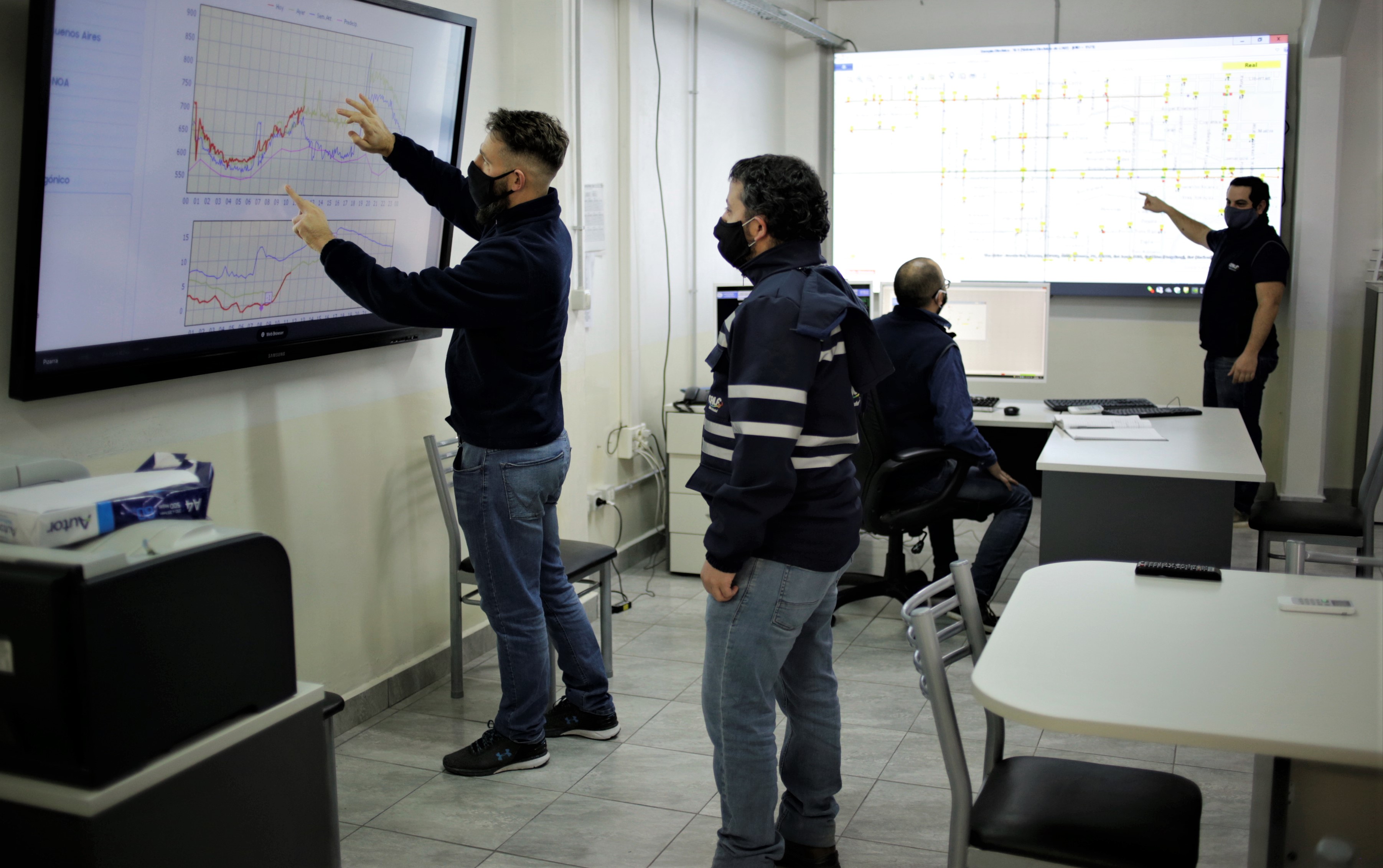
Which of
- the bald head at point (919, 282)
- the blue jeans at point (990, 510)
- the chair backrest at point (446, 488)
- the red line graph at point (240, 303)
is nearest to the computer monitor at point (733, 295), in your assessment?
the bald head at point (919, 282)

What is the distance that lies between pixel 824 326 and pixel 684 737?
4.88 ft

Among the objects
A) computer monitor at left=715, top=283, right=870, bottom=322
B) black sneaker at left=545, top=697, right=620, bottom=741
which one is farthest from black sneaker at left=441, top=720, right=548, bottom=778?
computer monitor at left=715, top=283, right=870, bottom=322

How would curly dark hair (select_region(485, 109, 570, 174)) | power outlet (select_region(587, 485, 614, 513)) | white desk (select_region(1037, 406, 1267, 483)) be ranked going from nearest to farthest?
A: curly dark hair (select_region(485, 109, 570, 174))
white desk (select_region(1037, 406, 1267, 483))
power outlet (select_region(587, 485, 614, 513))

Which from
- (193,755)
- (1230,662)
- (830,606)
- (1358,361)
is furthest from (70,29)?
(1358,361)

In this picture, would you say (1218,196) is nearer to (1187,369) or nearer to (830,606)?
(1187,369)

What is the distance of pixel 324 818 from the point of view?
1609 millimetres

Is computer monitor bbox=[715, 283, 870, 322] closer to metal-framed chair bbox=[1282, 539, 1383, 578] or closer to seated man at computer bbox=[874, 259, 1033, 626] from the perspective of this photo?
seated man at computer bbox=[874, 259, 1033, 626]

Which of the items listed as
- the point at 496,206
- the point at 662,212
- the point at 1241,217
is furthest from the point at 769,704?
the point at 1241,217

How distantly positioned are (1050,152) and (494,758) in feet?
15.5

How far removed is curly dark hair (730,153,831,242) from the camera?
2.01 metres

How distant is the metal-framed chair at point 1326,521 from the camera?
3418 millimetres

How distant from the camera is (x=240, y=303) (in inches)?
98.7

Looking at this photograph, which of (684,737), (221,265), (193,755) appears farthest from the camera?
(684,737)

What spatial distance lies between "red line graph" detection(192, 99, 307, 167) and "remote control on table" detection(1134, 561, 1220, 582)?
201 cm
